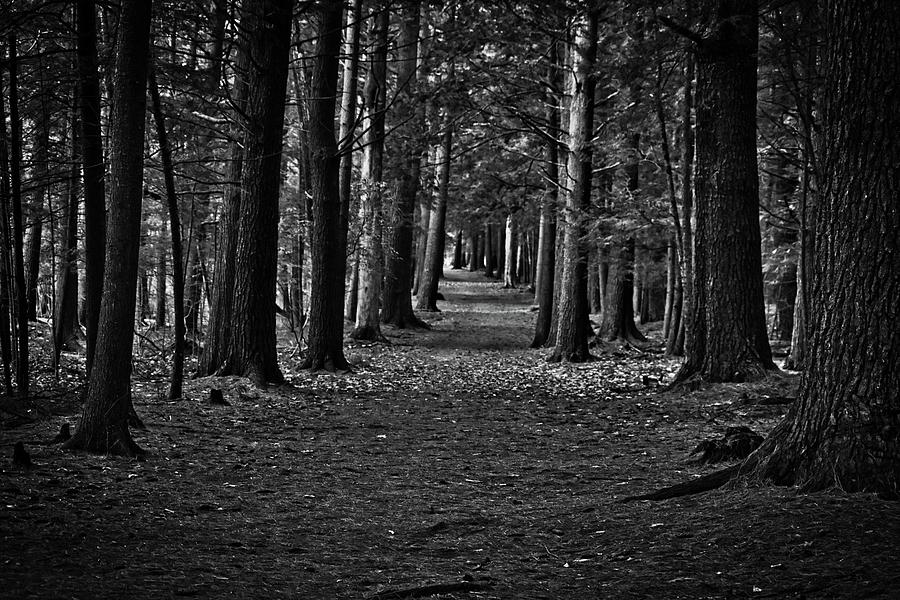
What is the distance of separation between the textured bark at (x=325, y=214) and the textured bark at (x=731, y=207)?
6238 millimetres

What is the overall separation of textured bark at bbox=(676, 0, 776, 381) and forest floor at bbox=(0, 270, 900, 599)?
619 mm

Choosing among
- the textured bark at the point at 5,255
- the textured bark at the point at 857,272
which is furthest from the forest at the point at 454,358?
the textured bark at the point at 5,255

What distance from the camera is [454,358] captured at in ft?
56.7

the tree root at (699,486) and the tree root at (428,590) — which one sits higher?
the tree root at (699,486)

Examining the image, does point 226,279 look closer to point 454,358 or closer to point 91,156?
point 91,156

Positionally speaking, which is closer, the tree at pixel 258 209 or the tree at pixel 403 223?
the tree at pixel 258 209

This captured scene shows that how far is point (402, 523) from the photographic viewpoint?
5500 millimetres

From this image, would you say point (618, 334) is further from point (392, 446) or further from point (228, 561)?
point (228, 561)

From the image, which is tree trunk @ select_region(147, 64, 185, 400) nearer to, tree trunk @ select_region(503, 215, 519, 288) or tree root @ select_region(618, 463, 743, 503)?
tree root @ select_region(618, 463, 743, 503)

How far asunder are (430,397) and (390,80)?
13702 millimetres

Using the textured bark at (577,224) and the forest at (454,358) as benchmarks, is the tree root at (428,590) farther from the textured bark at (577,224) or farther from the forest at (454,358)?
the textured bark at (577,224)

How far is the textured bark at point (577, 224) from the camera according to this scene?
16.5 meters

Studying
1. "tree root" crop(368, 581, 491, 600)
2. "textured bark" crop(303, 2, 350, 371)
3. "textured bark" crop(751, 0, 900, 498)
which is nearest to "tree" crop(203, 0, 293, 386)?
"textured bark" crop(303, 2, 350, 371)

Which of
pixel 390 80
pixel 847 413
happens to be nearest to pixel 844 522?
pixel 847 413
